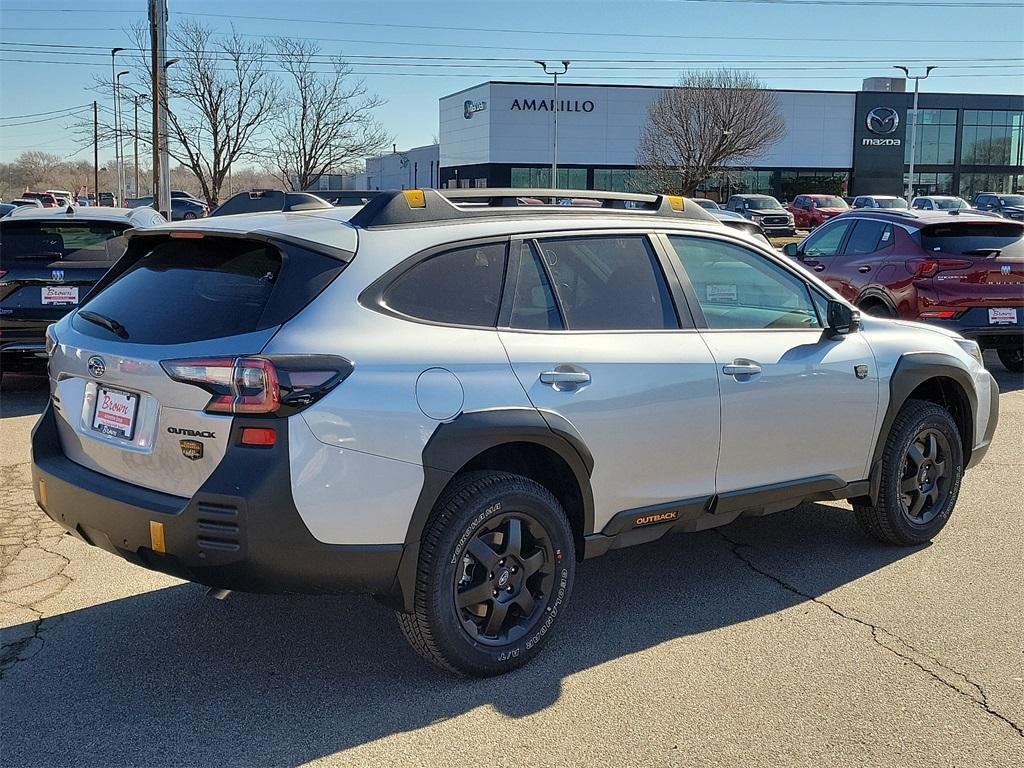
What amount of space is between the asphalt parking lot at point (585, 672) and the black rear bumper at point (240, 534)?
0.52 m

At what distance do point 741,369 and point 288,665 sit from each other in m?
2.30

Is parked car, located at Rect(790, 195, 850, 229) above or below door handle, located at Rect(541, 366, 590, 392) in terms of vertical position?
above

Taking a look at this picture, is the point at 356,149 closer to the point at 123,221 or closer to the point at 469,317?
the point at 123,221

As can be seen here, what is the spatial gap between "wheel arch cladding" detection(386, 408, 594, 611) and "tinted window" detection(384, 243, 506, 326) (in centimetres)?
41

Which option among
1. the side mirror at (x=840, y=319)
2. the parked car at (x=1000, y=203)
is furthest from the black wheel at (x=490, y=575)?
the parked car at (x=1000, y=203)

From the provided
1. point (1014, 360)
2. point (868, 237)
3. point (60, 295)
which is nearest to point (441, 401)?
point (60, 295)

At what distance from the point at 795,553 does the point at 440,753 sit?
2.77 metres

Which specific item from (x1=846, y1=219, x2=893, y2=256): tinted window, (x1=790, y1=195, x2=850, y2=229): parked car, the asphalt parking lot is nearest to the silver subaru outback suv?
the asphalt parking lot

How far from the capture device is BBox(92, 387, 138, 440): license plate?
3.63 meters

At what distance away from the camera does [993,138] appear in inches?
2899

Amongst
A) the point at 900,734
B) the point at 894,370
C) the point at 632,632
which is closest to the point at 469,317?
the point at 632,632

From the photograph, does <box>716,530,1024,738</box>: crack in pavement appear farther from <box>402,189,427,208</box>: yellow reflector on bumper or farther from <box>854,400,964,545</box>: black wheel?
<box>402,189,427,208</box>: yellow reflector on bumper

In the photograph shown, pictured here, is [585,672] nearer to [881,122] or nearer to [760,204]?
[760,204]

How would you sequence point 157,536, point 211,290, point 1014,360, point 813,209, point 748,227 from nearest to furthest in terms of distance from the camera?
point 157,536, point 211,290, point 748,227, point 1014,360, point 813,209
